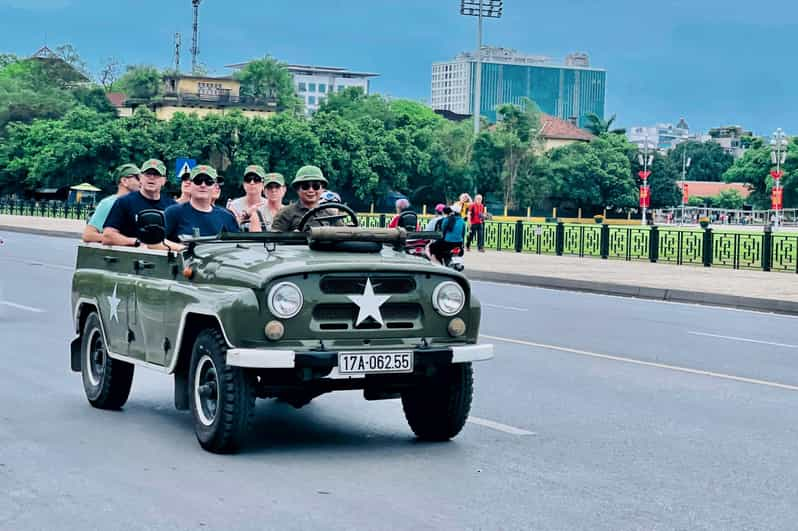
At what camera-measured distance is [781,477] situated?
743cm

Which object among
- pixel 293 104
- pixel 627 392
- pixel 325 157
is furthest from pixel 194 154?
pixel 627 392

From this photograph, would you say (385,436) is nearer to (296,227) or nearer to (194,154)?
(296,227)

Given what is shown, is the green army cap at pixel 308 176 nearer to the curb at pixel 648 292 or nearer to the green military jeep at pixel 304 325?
the green military jeep at pixel 304 325

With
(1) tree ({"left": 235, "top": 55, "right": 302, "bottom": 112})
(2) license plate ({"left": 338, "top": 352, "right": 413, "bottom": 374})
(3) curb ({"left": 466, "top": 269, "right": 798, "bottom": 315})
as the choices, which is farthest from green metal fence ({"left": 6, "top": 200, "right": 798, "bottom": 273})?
(1) tree ({"left": 235, "top": 55, "right": 302, "bottom": 112})

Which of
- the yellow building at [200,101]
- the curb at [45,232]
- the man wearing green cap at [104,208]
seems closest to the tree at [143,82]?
the yellow building at [200,101]

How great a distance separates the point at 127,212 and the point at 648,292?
51.6 ft

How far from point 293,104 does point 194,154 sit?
47.0 metres

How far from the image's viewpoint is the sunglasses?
9.37m

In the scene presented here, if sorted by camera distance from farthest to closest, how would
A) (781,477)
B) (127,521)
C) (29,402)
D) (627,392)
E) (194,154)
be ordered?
(194,154), (627,392), (29,402), (781,477), (127,521)

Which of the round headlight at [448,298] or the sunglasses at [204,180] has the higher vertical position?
the sunglasses at [204,180]

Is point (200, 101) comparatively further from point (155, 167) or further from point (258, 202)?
point (155, 167)

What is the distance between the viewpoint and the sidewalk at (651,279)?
22969 millimetres

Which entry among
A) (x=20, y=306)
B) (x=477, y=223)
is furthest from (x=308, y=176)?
(x=477, y=223)

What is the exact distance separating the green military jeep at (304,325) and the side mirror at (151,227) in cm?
2
